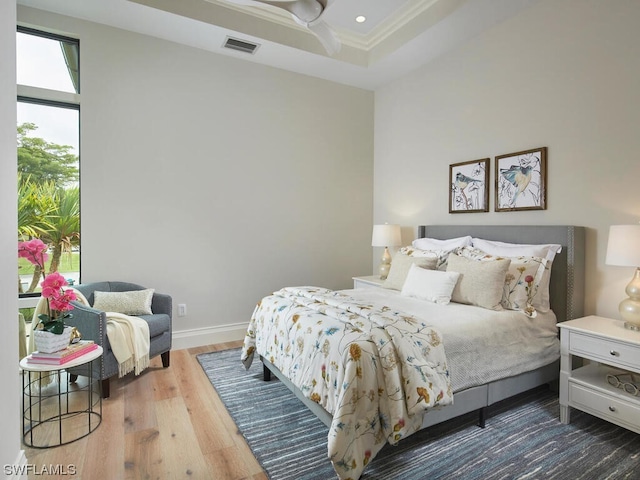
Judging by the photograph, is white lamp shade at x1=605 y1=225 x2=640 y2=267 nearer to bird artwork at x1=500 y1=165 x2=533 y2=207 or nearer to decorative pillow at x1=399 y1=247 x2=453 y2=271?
bird artwork at x1=500 y1=165 x2=533 y2=207

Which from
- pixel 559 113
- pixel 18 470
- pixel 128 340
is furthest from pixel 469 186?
pixel 18 470

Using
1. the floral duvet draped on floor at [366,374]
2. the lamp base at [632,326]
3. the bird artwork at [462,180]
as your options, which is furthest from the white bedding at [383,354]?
the bird artwork at [462,180]

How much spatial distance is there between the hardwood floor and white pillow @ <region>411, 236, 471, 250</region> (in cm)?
247

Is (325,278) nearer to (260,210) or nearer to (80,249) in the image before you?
(260,210)

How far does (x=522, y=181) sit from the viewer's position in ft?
10.6

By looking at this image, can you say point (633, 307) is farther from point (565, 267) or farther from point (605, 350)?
point (565, 267)

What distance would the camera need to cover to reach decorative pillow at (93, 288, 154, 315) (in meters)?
3.11

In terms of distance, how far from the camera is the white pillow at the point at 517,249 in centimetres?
283

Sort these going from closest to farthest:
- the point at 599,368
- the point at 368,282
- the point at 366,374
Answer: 1. the point at 366,374
2. the point at 599,368
3. the point at 368,282

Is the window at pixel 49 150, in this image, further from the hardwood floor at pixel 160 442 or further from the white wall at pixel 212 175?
the hardwood floor at pixel 160 442

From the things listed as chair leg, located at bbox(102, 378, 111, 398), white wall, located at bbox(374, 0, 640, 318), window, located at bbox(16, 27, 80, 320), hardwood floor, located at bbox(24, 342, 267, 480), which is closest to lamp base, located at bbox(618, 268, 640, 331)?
white wall, located at bbox(374, 0, 640, 318)

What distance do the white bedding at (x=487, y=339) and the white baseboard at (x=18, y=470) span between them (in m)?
2.20

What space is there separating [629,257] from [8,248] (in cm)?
335

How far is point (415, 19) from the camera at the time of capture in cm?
361
